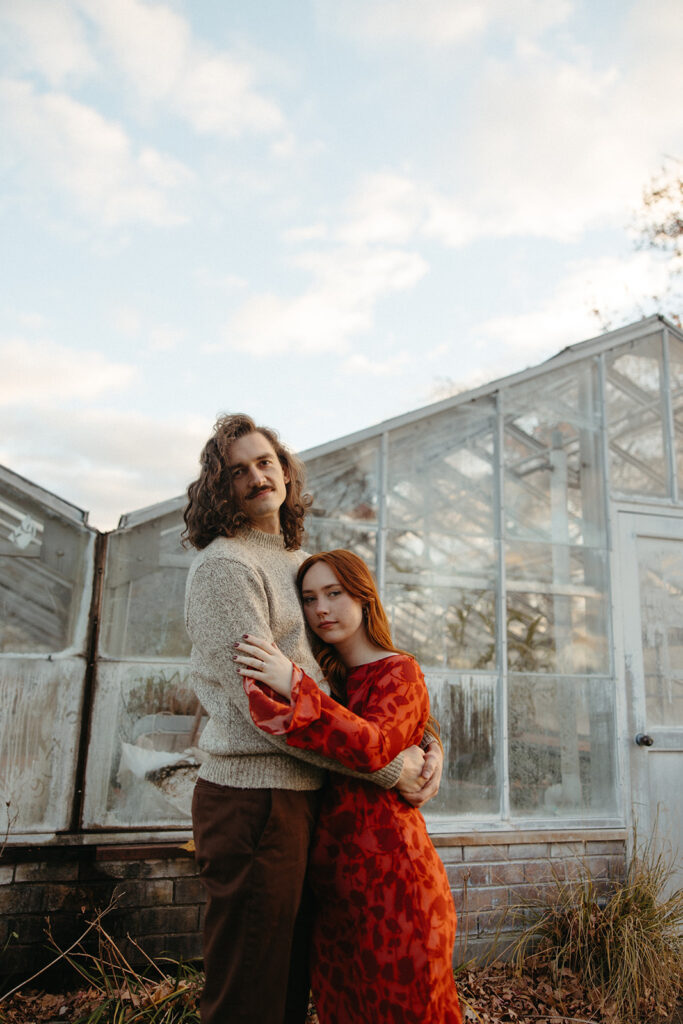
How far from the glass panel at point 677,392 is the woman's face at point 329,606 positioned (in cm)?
333

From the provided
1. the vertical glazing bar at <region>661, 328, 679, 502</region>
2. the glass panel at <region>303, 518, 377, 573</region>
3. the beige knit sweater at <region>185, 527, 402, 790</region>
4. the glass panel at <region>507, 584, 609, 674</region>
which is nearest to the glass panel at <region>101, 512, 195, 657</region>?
the glass panel at <region>303, 518, 377, 573</region>

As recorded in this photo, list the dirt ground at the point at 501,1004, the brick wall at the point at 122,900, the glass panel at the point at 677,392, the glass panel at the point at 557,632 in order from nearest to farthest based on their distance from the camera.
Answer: the dirt ground at the point at 501,1004 → the brick wall at the point at 122,900 → the glass panel at the point at 557,632 → the glass panel at the point at 677,392

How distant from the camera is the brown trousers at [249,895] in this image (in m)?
1.51

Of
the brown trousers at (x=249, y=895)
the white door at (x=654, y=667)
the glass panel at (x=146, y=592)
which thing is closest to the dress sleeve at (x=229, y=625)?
the brown trousers at (x=249, y=895)

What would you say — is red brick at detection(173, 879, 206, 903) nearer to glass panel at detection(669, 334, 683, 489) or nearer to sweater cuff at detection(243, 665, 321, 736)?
sweater cuff at detection(243, 665, 321, 736)

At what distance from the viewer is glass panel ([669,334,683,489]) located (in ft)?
14.6

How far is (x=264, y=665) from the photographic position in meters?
1.57

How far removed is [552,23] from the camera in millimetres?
4242

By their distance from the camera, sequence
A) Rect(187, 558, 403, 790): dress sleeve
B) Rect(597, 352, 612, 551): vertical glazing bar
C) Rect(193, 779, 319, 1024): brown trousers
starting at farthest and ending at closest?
Rect(597, 352, 612, 551): vertical glazing bar < Rect(187, 558, 403, 790): dress sleeve < Rect(193, 779, 319, 1024): brown trousers

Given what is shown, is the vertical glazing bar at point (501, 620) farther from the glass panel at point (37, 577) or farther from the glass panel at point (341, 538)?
the glass panel at point (37, 577)

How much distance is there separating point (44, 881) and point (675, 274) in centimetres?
994

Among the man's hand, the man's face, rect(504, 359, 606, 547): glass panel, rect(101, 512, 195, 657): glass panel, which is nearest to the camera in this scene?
the man's hand

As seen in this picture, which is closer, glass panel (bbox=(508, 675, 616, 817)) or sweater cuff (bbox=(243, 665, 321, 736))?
sweater cuff (bbox=(243, 665, 321, 736))

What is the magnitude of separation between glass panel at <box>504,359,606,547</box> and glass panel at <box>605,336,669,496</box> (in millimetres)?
123
